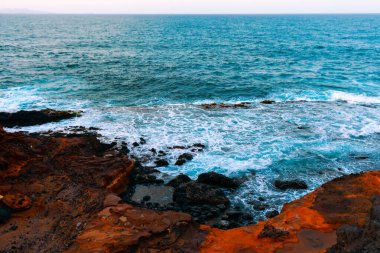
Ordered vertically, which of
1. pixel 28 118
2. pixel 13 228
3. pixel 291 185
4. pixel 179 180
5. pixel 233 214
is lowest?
pixel 233 214

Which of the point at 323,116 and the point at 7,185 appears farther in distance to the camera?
the point at 323,116

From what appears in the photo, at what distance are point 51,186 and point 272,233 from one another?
1107cm

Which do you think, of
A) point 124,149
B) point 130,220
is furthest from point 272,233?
point 124,149

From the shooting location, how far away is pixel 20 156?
17000mm

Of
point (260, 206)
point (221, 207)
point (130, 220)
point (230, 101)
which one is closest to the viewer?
point (130, 220)

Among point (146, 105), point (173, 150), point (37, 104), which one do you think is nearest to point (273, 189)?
point (173, 150)

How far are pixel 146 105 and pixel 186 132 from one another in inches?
361

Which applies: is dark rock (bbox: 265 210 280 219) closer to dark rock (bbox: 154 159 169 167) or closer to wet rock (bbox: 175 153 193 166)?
wet rock (bbox: 175 153 193 166)

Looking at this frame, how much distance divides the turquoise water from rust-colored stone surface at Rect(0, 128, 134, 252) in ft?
14.8

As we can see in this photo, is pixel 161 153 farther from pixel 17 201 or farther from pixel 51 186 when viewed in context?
pixel 17 201

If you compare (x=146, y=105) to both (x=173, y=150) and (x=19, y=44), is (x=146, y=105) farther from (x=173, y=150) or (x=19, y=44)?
(x=19, y=44)

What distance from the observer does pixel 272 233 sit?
38.3 feet

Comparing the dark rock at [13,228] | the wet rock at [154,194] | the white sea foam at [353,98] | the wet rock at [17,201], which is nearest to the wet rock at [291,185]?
the wet rock at [154,194]

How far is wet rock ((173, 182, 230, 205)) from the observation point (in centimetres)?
1720
